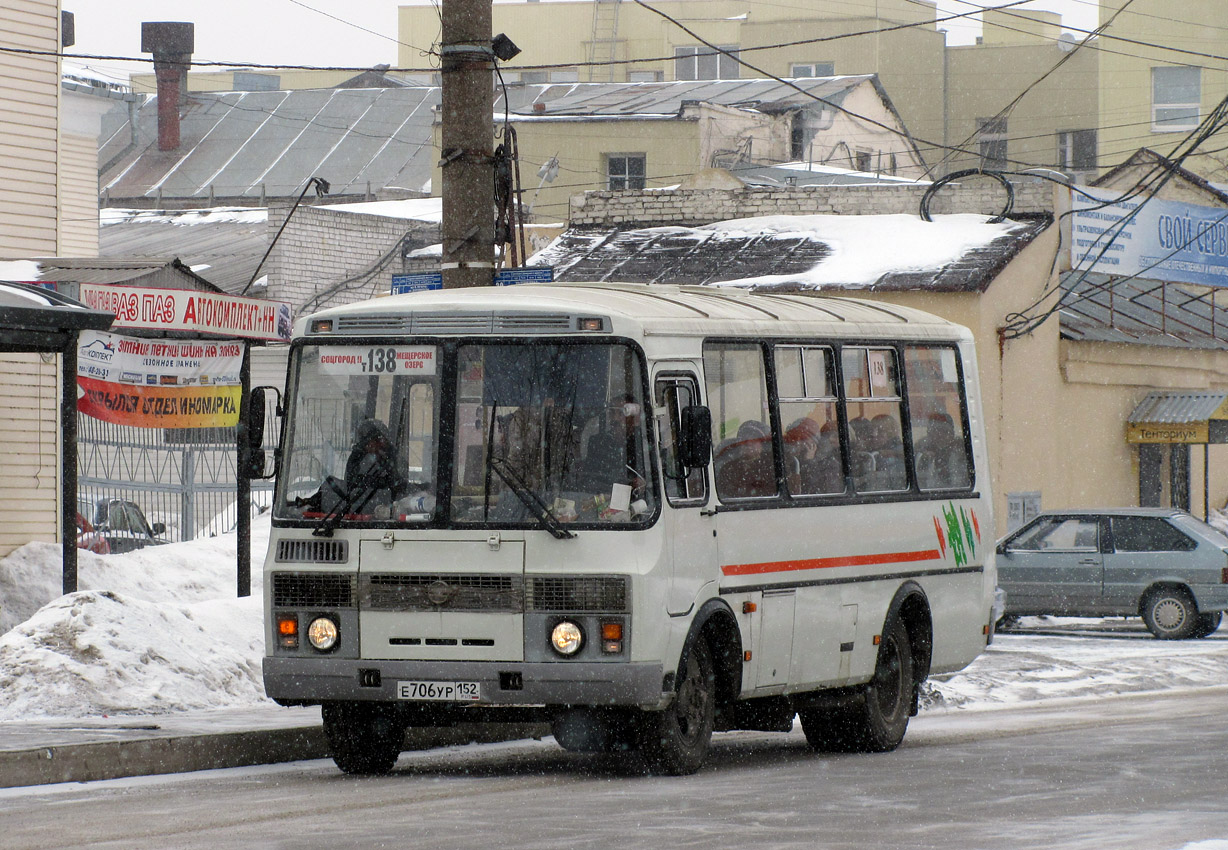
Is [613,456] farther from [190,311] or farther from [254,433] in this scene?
[190,311]

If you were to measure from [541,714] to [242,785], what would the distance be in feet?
5.31

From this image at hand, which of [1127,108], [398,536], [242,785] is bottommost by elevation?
[242,785]

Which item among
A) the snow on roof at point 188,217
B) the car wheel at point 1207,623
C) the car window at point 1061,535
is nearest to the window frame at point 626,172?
the snow on roof at point 188,217

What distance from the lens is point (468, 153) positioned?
1390cm

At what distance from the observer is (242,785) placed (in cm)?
1054

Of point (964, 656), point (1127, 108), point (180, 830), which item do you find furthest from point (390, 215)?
point (180, 830)

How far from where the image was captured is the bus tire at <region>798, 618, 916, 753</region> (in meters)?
12.7

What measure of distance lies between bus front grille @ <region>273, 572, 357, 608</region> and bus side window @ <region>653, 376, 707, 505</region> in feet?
5.79

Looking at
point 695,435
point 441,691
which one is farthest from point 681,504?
point 441,691

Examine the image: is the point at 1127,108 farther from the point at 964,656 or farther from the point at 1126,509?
the point at 964,656

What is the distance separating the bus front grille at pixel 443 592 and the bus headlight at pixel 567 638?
222mm

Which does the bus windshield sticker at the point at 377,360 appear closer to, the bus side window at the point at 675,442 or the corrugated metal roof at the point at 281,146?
the bus side window at the point at 675,442

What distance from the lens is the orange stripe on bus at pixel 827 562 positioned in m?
11.2

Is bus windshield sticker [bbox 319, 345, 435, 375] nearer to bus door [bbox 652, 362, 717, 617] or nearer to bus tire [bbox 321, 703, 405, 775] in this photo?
bus door [bbox 652, 362, 717, 617]
